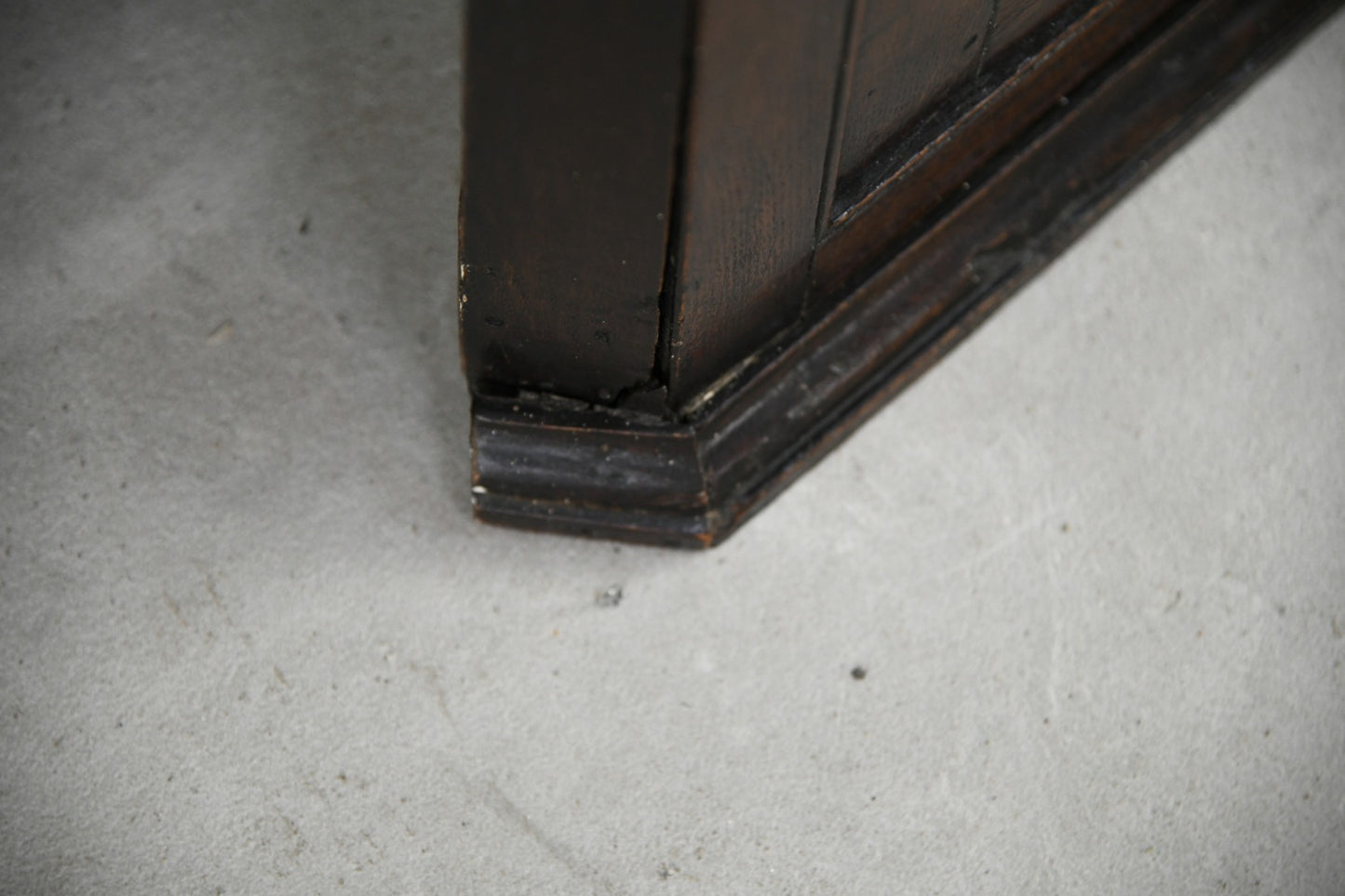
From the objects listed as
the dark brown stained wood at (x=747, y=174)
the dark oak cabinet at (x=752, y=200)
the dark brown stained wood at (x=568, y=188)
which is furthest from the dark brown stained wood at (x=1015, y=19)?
the dark brown stained wood at (x=568, y=188)

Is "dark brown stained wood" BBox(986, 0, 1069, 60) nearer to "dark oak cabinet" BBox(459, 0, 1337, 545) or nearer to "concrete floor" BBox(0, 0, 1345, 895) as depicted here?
"dark oak cabinet" BBox(459, 0, 1337, 545)

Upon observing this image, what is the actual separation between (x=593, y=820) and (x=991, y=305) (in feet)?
1.98

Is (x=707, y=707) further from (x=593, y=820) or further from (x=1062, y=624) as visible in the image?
(x=1062, y=624)

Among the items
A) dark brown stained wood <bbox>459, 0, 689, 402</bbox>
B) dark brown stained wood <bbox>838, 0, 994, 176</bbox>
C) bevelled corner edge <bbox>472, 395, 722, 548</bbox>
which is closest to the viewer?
dark brown stained wood <bbox>459, 0, 689, 402</bbox>

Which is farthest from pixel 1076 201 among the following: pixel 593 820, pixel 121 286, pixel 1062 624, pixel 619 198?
pixel 121 286

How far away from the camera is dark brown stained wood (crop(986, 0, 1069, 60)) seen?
103 centimetres

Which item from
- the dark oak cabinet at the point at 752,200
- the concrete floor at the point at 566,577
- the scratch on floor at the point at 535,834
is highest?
the dark oak cabinet at the point at 752,200

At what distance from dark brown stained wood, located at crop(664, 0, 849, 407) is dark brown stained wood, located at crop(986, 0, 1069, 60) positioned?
9.3 inches

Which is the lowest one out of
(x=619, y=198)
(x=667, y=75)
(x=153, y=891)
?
(x=153, y=891)

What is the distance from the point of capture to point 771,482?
107 cm

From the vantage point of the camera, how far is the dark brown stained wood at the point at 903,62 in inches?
35.7

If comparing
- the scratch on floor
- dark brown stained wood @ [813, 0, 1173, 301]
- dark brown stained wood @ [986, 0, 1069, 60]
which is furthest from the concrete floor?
dark brown stained wood @ [986, 0, 1069, 60]

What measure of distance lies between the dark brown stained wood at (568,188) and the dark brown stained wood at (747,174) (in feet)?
0.06

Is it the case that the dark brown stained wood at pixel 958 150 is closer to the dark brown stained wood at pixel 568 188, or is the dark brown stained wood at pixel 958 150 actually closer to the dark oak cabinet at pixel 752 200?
the dark oak cabinet at pixel 752 200
